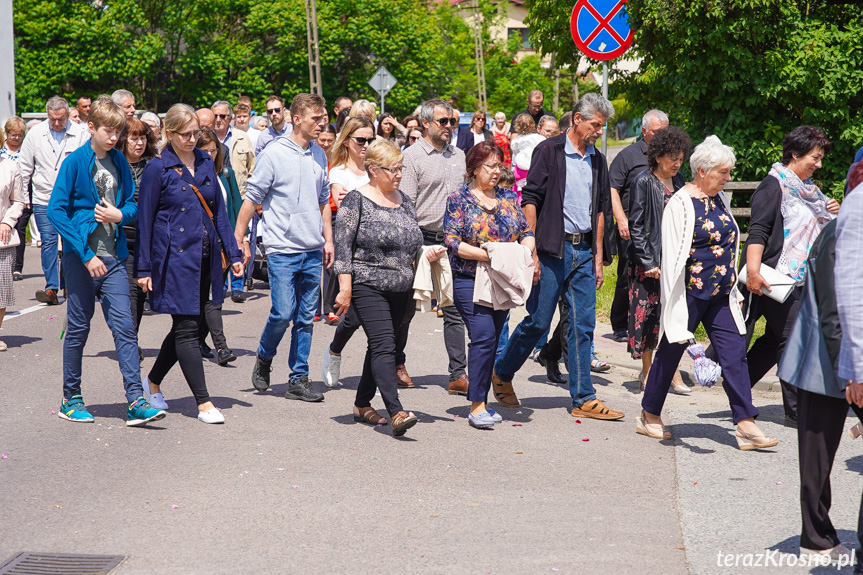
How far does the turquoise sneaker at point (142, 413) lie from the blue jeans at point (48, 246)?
5087 mm

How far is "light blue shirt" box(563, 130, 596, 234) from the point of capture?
24.2ft

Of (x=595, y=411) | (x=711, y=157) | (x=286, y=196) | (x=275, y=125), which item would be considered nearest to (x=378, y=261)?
(x=286, y=196)

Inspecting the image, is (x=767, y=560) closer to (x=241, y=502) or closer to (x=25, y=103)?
(x=241, y=502)

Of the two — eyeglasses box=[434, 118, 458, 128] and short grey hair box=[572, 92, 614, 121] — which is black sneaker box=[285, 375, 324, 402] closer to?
eyeglasses box=[434, 118, 458, 128]

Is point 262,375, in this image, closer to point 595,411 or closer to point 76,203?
point 76,203

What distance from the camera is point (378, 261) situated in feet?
21.8

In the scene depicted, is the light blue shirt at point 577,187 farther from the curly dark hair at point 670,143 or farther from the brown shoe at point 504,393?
the brown shoe at point 504,393

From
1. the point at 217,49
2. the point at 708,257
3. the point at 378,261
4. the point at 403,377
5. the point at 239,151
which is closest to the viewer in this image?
the point at 708,257

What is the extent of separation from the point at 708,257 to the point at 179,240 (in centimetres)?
335

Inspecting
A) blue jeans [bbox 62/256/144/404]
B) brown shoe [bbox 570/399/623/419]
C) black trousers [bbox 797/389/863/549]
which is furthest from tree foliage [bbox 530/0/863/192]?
black trousers [bbox 797/389/863/549]

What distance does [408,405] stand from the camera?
765cm

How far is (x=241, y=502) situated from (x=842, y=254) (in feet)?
10.1

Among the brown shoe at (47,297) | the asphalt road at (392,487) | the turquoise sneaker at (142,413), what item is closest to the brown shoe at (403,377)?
the asphalt road at (392,487)

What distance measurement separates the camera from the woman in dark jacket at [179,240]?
21.9 feet
